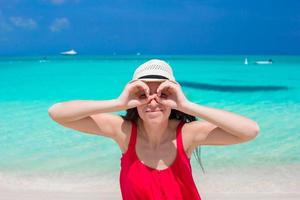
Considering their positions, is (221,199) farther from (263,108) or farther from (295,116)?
(263,108)

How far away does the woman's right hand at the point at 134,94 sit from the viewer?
2.31 metres

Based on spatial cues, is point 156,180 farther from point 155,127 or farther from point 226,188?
point 226,188

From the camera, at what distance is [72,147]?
834cm

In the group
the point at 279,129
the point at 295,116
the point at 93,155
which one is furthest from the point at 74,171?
the point at 295,116

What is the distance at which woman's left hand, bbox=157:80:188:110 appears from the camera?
2.31 m

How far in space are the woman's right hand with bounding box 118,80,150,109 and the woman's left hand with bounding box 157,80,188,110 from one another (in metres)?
0.07

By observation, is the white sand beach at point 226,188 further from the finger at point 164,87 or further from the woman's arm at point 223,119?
the finger at point 164,87

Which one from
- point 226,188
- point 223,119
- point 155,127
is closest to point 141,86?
point 155,127

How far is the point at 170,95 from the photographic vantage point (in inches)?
93.4

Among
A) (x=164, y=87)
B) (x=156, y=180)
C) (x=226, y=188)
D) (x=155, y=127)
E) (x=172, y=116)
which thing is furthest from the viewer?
(x=226, y=188)

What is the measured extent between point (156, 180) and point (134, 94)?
1.52ft

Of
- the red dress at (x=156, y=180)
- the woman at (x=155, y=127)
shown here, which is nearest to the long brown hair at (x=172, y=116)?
the woman at (x=155, y=127)

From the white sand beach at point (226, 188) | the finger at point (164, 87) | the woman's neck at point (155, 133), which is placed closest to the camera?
the finger at point (164, 87)

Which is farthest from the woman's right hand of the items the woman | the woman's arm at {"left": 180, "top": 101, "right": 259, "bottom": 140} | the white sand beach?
the white sand beach
